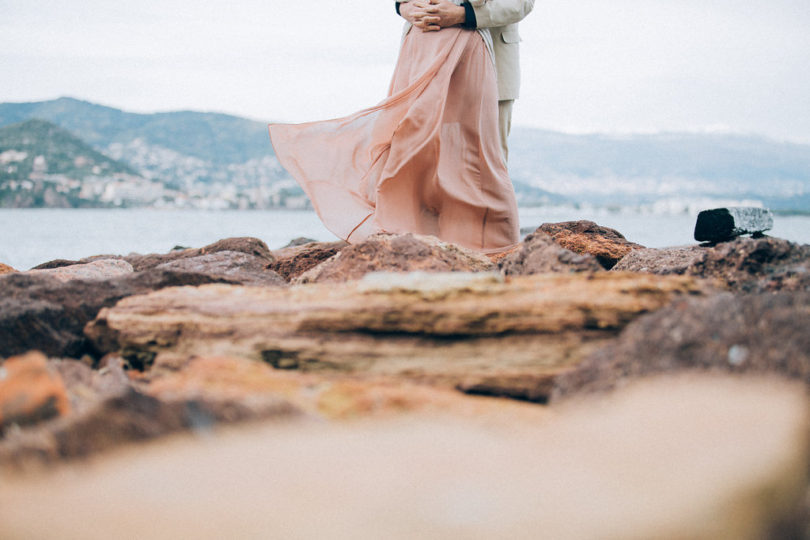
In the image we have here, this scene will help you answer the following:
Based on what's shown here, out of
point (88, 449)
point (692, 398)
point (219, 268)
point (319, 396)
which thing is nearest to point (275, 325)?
point (319, 396)

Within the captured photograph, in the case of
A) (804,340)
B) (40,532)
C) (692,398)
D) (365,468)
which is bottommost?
(40,532)

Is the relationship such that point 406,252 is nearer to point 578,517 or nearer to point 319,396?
point 319,396

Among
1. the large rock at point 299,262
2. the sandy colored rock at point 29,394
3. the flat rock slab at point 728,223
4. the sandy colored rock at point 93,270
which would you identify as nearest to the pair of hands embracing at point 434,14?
the large rock at point 299,262

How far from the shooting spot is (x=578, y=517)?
4.19 ft

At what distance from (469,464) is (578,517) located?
0.27 metres

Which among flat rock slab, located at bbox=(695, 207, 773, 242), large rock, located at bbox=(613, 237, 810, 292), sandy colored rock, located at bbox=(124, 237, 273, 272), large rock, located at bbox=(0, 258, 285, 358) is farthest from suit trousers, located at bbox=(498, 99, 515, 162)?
large rock, located at bbox=(0, 258, 285, 358)

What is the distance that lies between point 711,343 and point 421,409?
32.8 inches

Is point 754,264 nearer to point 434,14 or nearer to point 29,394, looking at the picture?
point 29,394

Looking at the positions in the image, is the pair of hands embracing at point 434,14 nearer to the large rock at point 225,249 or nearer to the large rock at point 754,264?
the large rock at point 225,249

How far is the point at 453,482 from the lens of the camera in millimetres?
1399

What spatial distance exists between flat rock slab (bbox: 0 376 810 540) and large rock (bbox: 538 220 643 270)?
387cm

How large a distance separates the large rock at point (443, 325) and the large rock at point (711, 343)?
174mm

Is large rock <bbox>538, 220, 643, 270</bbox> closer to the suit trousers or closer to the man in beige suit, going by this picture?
the suit trousers

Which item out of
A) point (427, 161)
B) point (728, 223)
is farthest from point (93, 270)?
point (728, 223)
